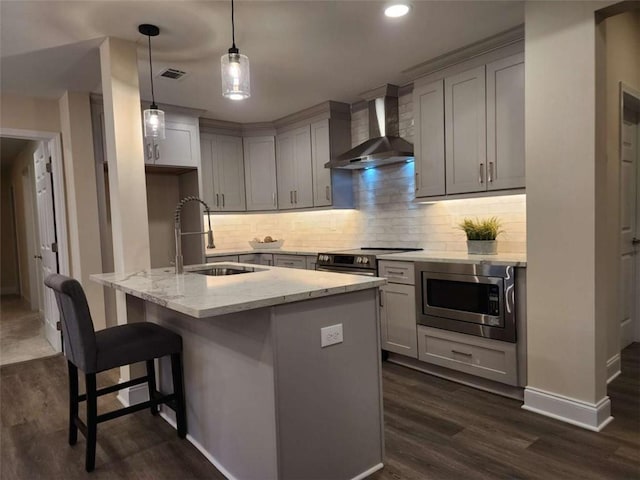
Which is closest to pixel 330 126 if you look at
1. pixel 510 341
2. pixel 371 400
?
pixel 510 341

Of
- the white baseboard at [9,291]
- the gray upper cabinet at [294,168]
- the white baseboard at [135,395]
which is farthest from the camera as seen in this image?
the white baseboard at [9,291]

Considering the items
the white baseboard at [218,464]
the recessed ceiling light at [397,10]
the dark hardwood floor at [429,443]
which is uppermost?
the recessed ceiling light at [397,10]

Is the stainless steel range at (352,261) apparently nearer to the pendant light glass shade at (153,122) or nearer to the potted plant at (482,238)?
the potted plant at (482,238)

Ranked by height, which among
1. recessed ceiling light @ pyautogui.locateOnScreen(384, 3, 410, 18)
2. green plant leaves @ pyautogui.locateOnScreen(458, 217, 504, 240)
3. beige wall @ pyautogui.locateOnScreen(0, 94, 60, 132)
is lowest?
green plant leaves @ pyautogui.locateOnScreen(458, 217, 504, 240)

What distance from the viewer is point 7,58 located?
10.1 feet

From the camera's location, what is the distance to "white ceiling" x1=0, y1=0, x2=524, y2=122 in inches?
99.0

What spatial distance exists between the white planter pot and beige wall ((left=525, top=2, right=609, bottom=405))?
57 cm

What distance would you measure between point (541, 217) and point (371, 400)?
1.54 meters

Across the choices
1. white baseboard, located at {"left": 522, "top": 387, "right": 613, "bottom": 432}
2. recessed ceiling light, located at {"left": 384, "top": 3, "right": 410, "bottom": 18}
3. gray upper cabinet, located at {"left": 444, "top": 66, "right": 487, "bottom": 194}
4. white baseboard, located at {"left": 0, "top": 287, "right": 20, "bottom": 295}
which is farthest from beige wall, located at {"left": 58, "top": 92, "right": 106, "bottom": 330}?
white baseboard, located at {"left": 0, "top": 287, "right": 20, "bottom": 295}

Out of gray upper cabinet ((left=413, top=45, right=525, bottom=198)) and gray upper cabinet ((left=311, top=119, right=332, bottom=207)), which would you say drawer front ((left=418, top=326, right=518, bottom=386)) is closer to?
gray upper cabinet ((left=413, top=45, right=525, bottom=198))

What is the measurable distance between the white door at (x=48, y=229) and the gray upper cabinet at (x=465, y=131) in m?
3.89

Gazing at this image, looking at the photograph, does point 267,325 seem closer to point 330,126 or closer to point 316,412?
point 316,412

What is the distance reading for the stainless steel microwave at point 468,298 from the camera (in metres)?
2.82

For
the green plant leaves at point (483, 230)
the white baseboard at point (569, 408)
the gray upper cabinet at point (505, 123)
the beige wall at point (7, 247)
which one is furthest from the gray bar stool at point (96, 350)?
the beige wall at point (7, 247)
